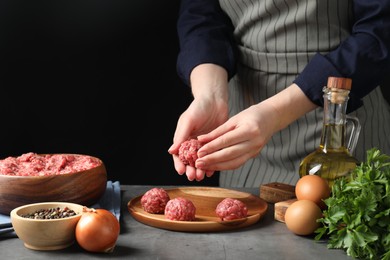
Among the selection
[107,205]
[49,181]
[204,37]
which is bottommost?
[107,205]

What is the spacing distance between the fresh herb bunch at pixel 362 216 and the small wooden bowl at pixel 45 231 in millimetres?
484

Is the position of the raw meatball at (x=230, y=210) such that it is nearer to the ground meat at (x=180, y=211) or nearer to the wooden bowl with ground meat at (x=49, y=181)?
the ground meat at (x=180, y=211)

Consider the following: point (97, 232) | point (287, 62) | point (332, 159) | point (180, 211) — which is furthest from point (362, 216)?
point (287, 62)

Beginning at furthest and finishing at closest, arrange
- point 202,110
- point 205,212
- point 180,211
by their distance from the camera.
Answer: point 202,110
point 205,212
point 180,211

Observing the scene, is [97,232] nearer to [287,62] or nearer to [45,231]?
[45,231]

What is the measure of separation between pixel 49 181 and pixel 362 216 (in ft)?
2.11

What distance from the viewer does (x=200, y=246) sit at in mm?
1222

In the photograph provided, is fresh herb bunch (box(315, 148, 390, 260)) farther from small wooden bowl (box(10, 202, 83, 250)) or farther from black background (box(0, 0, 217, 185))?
black background (box(0, 0, 217, 185))

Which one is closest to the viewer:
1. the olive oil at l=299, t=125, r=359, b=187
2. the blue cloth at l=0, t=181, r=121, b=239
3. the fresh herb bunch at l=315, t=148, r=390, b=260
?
the fresh herb bunch at l=315, t=148, r=390, b=260

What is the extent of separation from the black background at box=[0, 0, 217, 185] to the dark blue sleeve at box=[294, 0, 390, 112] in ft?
3.00

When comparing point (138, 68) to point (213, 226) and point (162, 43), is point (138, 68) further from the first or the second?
point (213, 226)

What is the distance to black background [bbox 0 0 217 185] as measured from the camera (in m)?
2.41

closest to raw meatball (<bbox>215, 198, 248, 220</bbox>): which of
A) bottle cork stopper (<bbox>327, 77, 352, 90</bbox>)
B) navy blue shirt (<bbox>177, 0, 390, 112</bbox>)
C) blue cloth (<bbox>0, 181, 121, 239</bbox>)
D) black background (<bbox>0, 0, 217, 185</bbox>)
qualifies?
blue cloth (<bbox>0, 181, 121, 239</bbox>)

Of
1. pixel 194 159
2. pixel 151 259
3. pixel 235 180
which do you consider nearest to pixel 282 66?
pixel 235 180
